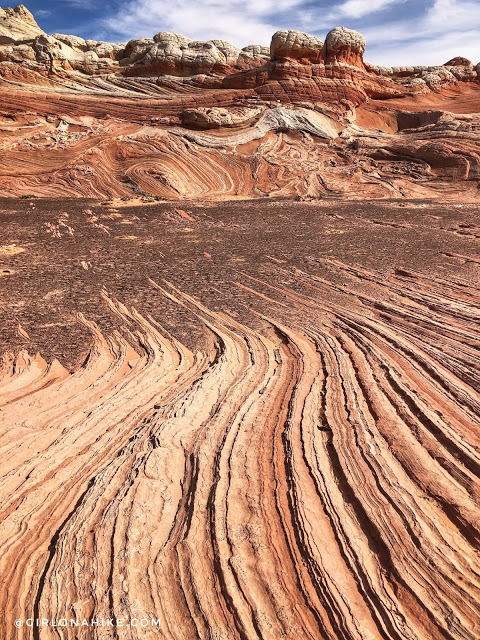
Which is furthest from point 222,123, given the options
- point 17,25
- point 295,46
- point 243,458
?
point 243,458

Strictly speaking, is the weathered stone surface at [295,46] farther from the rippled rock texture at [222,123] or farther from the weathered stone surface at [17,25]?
the weathered stone surface at [17,25]

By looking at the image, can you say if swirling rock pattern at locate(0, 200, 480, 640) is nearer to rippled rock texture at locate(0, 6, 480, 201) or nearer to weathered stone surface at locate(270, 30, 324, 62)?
rippled rock texture at locate(0, 6, 480, 201)

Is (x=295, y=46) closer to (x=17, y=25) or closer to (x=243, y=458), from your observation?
(x=17, y=25)

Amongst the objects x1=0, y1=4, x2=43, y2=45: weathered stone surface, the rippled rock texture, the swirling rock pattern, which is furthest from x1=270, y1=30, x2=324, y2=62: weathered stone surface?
the swirling rock pattern

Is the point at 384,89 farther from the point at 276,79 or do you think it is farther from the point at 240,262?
the point at 240,262

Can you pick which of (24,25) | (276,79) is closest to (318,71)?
(276,79)

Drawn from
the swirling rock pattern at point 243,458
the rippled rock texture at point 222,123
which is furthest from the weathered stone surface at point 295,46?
the swirling rock pattern at point 243,458
